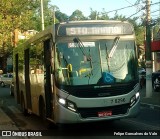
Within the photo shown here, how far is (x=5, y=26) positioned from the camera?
36.5 metres

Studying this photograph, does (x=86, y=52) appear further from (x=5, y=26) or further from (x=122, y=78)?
(x=5, y=26)

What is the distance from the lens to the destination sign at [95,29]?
11586 mm

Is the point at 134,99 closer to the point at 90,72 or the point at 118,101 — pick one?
the point at 118,101

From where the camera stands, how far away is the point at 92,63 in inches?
446

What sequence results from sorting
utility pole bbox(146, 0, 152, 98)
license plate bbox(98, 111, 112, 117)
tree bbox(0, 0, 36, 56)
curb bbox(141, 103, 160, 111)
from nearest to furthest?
license plate bbox(98, 111, 112, 117) → curb bbox(141, 103, 160, 111) → utility pole bbox(146, 0, 152, 98) → tree bbox(0, 0, 36, 56)

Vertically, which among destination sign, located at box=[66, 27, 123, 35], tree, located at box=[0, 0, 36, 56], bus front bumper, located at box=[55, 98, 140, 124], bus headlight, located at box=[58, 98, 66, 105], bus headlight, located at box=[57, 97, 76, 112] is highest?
tree, located at box=[0, 0, 36, 56]

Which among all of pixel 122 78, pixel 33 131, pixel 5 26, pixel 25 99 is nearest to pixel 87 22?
pixel 122 78

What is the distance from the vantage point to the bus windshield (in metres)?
11.2

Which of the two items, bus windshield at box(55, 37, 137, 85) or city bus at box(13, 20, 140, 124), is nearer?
city bus at box(13, 20, 140, 124)

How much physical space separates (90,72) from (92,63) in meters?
0.24

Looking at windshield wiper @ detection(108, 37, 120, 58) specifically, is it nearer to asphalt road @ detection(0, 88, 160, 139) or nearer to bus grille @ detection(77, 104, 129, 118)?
bus grille @ detection(77, 104, 129, 118)

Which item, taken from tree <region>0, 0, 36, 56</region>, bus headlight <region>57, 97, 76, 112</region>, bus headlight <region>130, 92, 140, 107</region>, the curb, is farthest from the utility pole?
bus headlight <region>57, 97, 76, 112</region>

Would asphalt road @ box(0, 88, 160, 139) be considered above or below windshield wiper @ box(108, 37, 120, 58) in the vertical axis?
below

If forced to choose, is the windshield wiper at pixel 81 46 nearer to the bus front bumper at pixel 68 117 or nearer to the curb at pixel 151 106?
the bus front bumper at pixel 68 117
